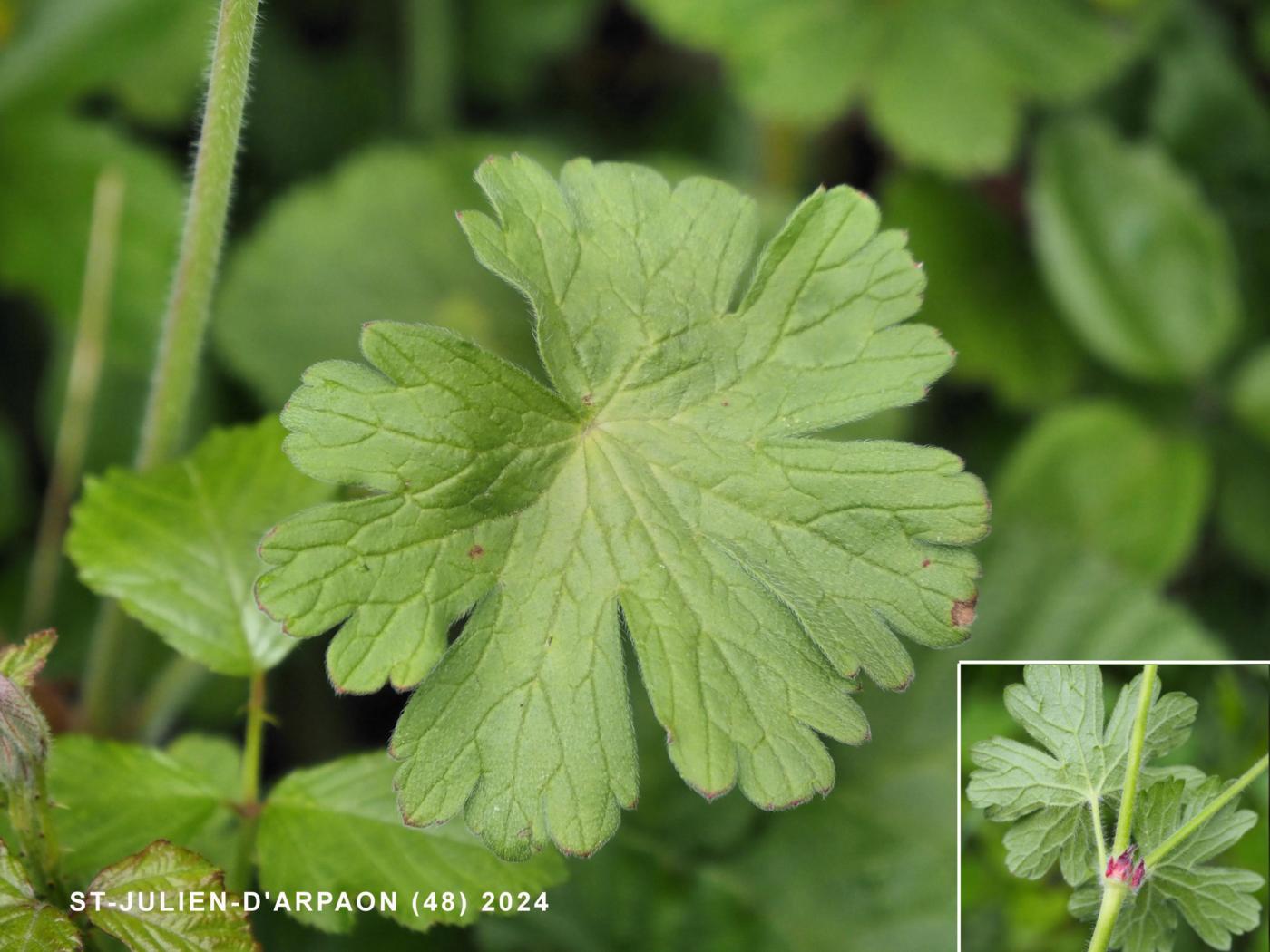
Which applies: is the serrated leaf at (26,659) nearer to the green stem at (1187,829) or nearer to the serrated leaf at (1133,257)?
the green stem at (1187,829)

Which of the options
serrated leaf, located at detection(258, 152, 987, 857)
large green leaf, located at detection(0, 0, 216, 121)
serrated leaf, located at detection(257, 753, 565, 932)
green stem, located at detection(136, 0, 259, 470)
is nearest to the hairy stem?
serrated leaf, located at detection(258, 152, 987, 857)

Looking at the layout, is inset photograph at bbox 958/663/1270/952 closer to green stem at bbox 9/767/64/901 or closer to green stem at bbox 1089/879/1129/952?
green stem at bbox 1089/879/1129/952

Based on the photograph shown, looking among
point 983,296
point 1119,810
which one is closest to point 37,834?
point 1119,810

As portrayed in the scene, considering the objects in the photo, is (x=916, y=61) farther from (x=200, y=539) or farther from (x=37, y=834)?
(x=37, y=834)

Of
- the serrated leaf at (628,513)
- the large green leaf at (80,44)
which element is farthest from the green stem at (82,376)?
the serrated leaf at (628,513)

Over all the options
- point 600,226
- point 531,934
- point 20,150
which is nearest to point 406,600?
point 600,226

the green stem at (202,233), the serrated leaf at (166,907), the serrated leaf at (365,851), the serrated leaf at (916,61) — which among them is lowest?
the serrated leaf at (365,851)

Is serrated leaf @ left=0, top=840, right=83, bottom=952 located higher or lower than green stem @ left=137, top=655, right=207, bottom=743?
higher
